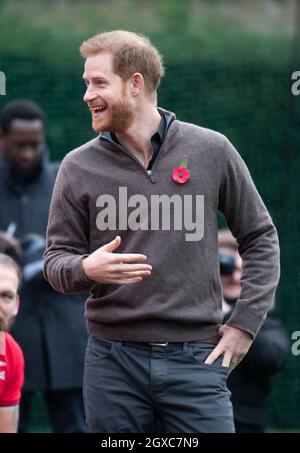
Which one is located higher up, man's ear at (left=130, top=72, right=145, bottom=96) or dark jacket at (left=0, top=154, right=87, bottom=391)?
man's ear at (left=130, top=72, right=145, bottom=96)

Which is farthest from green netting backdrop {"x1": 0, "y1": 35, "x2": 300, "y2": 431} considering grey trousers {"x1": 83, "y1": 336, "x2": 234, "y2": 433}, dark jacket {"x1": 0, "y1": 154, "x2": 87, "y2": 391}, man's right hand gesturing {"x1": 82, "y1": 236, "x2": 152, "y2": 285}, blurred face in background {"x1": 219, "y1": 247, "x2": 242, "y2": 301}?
man's right hand gesturing {"x1": 82, "y1": 236, "x2": 152, "y2": 285}

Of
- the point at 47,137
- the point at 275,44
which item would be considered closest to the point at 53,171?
the point at 47,137

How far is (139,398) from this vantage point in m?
4.05

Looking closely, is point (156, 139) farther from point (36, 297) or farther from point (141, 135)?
point (36, 297)

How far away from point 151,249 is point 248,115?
439cm

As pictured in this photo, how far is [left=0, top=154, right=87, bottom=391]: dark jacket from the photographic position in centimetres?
632

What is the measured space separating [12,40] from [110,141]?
14.7 feet

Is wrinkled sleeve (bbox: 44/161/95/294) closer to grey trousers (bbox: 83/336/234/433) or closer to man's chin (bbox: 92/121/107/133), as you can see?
man's chin (bbox: 92/121/107/133)

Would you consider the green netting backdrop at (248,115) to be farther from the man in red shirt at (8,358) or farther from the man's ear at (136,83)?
the man's ear at (136,83)

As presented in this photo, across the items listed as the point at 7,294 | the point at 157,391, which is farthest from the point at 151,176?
the point at 7,294

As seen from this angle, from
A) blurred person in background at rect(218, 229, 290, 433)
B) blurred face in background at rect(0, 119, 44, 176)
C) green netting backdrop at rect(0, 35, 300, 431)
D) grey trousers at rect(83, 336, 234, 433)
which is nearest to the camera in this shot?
grey trousers at rect(83, 336, 234, 433)

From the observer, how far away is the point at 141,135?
4.19m

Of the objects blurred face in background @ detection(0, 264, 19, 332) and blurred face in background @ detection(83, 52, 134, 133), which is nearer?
blurred face in background @ detection(83, 52, 134, 133)
